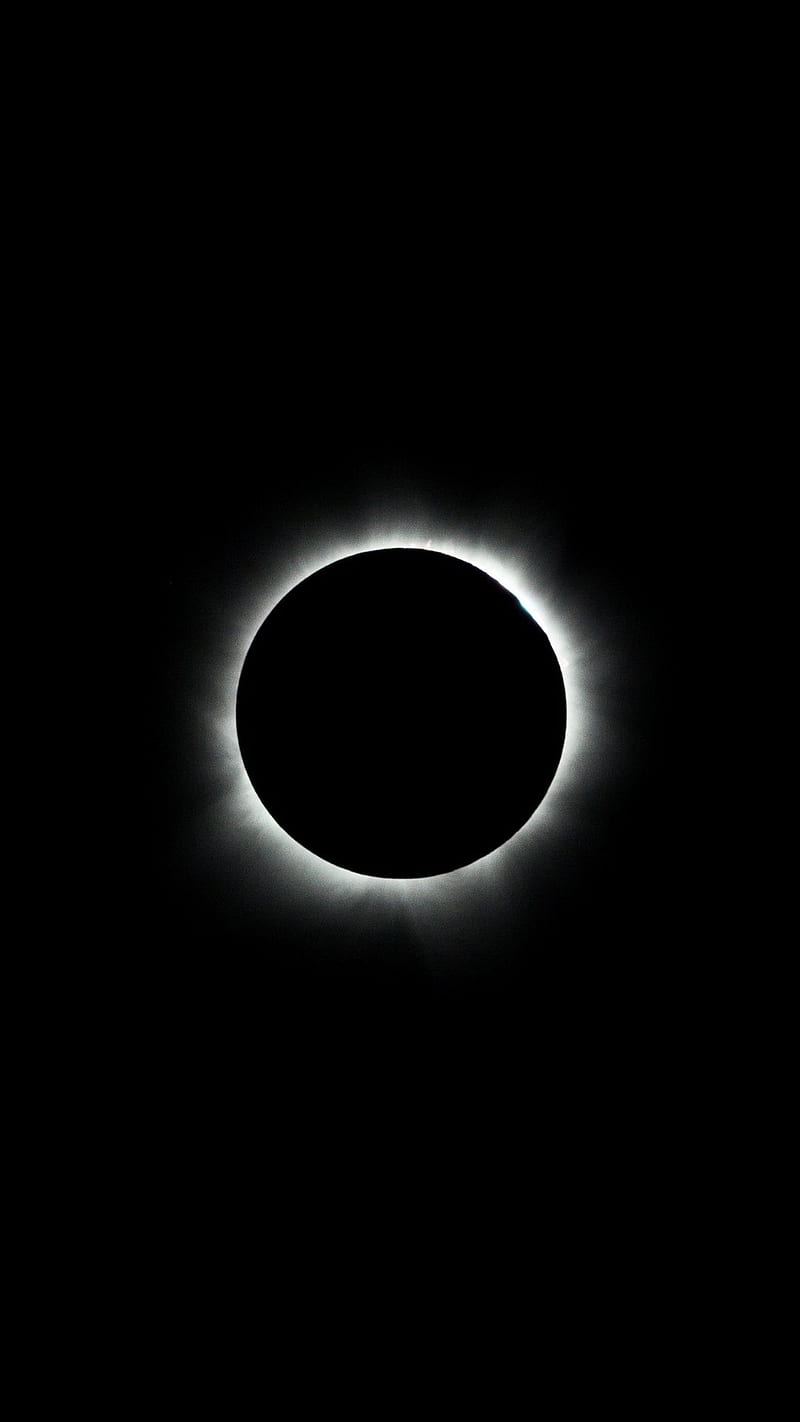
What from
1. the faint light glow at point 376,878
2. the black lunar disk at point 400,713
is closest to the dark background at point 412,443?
the faint light glow at point 376,878

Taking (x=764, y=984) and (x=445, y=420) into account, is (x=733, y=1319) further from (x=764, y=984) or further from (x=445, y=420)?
(x=445, y=420)

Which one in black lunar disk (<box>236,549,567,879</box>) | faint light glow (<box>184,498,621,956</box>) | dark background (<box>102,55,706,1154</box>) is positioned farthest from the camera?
faint light glow (<box>184,498,621,956</box>)

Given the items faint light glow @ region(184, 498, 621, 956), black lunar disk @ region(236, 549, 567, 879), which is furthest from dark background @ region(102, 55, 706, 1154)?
black lunar disk @ region(236, 549, 567, 879)

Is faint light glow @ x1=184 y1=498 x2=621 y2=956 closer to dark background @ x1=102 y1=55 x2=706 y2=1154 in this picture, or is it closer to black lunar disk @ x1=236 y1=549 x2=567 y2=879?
dark background @ x1=102 y1=55 x2=706 y2=1154

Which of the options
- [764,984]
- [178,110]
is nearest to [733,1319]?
[764,984]

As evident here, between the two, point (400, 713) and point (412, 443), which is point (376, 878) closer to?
point (400, 713)

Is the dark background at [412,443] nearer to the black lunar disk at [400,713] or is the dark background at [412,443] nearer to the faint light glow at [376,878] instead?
the faint light glow at [376,878]
